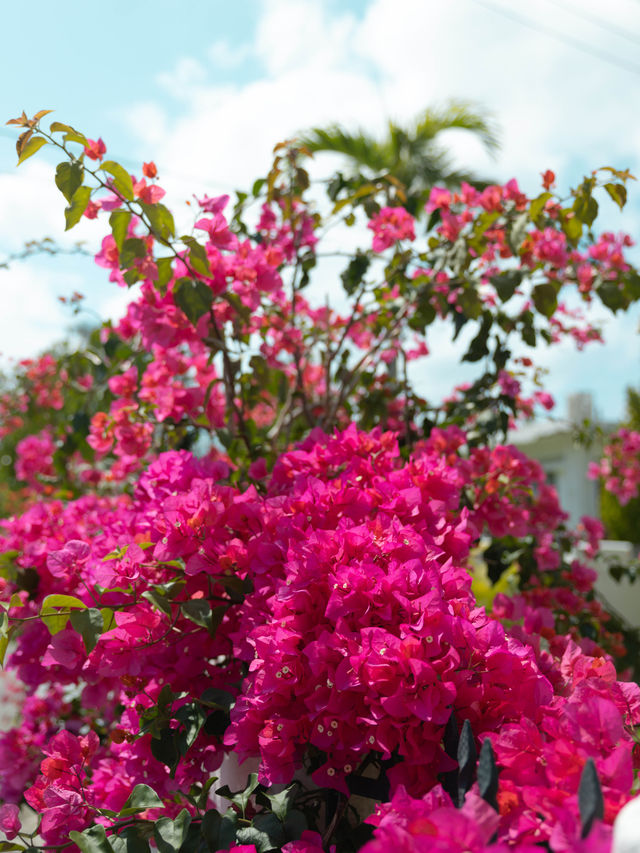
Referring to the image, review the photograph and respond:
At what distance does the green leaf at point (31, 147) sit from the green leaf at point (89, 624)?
62cm

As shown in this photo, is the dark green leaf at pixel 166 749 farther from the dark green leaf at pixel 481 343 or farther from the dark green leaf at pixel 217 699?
the dark green leaf at pixel 481 343

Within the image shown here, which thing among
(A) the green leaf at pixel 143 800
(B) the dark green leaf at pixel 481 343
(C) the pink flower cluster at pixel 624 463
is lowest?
(A) the green leaf at pixel 143 800

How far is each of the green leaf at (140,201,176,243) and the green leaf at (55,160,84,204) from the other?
0.10 metres

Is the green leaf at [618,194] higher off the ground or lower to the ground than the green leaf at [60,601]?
higher

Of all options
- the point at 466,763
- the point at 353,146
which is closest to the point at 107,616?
the point at 466,763

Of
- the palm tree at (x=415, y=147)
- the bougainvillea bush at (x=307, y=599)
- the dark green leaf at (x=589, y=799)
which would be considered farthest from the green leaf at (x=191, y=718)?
the palm tree at (x=415, y=147)

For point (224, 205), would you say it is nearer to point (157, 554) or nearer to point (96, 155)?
point (96, 155)

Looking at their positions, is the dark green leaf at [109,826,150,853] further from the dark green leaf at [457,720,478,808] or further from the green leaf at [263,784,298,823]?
the dark green leaf at [457,720,478,808]

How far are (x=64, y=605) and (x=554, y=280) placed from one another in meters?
1.28

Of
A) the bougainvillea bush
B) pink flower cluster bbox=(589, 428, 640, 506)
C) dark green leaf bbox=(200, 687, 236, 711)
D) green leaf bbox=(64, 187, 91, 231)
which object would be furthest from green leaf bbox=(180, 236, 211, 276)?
pink flower cluster bbox=(589, 428, 640, 506)

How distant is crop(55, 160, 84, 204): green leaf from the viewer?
3.22 feet

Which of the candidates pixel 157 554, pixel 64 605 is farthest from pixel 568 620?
pixel 64 605

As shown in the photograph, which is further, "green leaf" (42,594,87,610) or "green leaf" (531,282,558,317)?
"green leaf" (531,282,558,317)

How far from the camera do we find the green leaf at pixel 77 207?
101 centimetres
